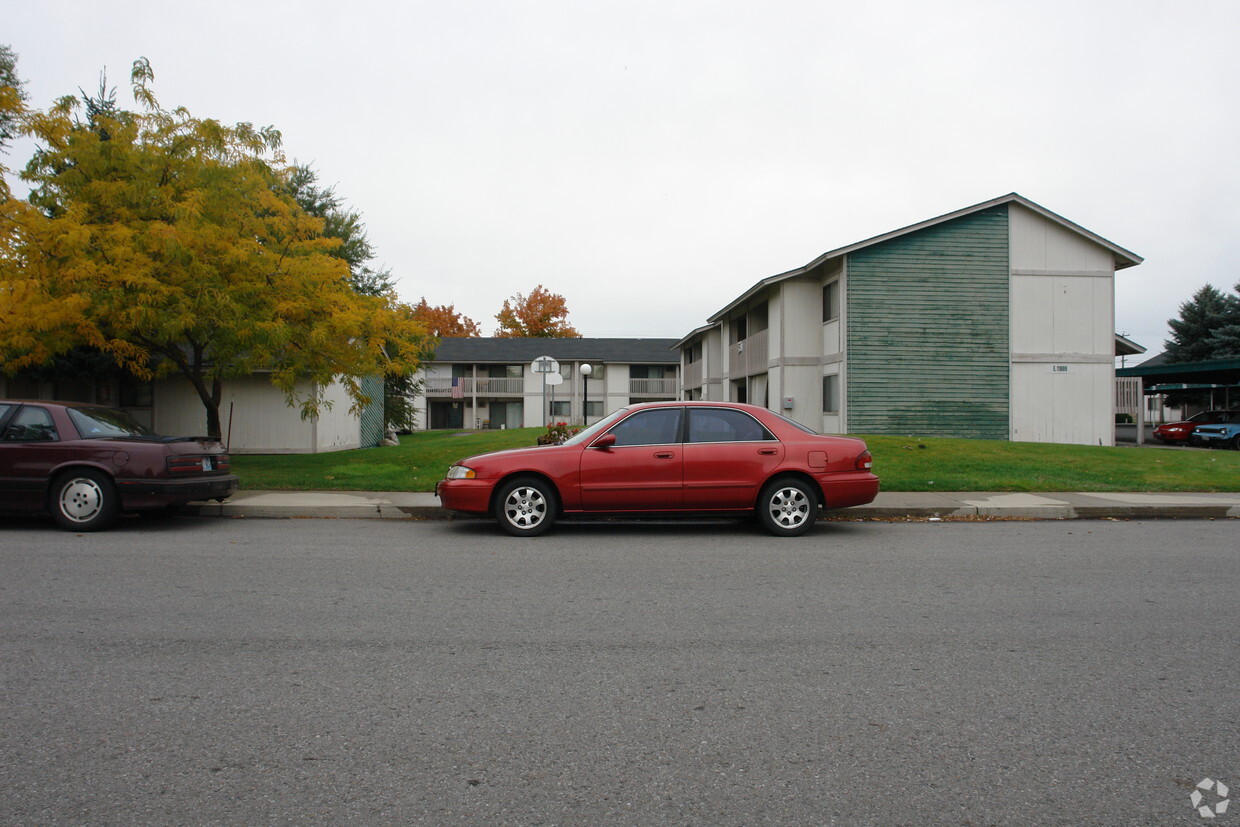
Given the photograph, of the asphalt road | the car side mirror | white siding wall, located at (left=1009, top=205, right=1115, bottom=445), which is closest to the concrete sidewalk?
the car side mirror

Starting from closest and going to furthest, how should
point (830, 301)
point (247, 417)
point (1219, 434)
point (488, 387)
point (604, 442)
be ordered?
1. point (604, 442)
2. point (247, 417)
3. point (830, 301)
4. point (1219, 434)
5. point (488, 387)

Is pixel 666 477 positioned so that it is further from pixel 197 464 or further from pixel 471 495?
pixel 197 464

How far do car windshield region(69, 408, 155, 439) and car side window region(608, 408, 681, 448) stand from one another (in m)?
5.92

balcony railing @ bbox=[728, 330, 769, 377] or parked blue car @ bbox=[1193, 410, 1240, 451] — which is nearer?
balcony railing @ bbox=[728, 330, 769, 377]

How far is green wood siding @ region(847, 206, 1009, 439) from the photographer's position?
23.5 meters

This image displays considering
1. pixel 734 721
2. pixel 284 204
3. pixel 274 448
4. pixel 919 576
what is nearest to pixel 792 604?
pixel 919 576

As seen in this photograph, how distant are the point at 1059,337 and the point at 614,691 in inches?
932

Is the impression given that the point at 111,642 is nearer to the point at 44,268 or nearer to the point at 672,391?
the point at 44,268

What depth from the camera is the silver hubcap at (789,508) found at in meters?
9.18

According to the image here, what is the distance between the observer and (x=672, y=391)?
167 feet

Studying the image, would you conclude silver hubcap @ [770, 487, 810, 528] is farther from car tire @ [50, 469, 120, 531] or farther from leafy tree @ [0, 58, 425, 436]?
leafy tree @ [0, 58, 425, 436]

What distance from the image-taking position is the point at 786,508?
920cm

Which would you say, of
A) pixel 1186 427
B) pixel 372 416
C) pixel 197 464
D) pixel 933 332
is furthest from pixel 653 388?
pixel 197 464

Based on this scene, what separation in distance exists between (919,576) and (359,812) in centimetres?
525
